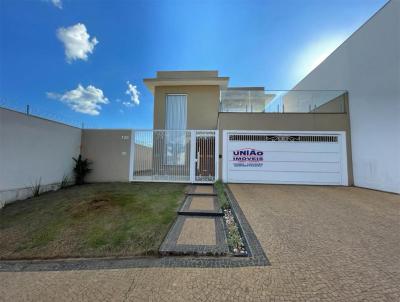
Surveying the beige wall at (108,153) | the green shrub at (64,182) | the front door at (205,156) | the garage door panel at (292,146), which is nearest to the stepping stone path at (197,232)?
the front door at (205,156)

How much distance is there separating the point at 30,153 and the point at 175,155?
5.73 metres

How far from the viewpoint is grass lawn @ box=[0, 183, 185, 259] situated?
3.04 metres

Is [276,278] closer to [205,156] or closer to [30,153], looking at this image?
[205,156]

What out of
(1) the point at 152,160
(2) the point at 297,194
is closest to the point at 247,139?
(2) the point at 297,194

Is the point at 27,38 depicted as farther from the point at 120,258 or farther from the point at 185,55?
the point at 120,258

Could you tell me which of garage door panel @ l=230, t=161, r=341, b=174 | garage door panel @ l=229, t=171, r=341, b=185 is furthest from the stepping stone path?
garage door panel @ l=230, t=161, r=341, b=174

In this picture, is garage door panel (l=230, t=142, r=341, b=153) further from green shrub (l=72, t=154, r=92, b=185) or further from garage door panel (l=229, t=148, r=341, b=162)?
green shrub (l=72, t=154, r=92, b=185)

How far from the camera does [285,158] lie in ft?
29.3

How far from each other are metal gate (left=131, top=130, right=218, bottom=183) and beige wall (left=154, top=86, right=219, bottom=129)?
70.3 inches

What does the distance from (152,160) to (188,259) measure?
24.3ft

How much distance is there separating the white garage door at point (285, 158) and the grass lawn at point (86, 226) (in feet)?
13.6

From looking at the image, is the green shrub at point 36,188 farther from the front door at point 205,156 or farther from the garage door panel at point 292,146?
the garage door panel at point 292,146

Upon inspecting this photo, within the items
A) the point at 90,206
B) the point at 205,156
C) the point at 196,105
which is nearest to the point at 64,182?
the point at 90,206

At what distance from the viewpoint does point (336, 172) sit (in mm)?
8664
